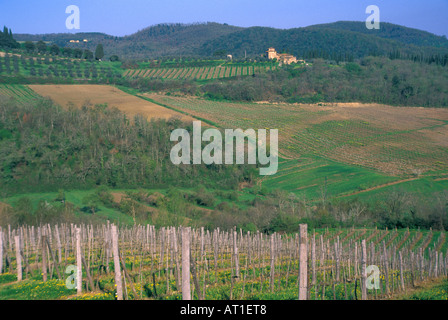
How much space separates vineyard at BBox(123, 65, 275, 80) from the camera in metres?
86.2

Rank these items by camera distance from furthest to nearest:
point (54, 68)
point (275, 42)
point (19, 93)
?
1. point (275, 42)
2. point (54, 68)
3. point (19, 93)

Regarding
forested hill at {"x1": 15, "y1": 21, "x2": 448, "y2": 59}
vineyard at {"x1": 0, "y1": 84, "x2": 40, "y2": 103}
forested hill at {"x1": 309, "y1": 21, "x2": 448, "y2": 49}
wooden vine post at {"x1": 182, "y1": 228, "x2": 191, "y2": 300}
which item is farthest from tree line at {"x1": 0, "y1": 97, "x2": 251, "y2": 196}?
forested hill at {"x1": 309, "y1": 21, "x2": 448, "y2": 49}

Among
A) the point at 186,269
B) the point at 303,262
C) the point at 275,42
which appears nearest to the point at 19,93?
the point at 186,269

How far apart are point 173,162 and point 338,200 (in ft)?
66.7

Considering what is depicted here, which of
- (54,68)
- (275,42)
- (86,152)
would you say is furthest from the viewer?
(275,42)

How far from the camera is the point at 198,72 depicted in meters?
92.5

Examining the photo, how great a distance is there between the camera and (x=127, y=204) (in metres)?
38.3

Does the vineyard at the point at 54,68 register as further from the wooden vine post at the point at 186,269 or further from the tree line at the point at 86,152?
the wooden vine post at the point at 186,269

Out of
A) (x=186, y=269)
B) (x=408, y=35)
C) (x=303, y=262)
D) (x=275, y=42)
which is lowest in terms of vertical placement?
(x=186, y=269)

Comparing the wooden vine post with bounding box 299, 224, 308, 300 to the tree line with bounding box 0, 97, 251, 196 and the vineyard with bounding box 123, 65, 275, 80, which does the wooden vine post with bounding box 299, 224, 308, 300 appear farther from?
the vineyard with bounding box 123, 65, 275, 80

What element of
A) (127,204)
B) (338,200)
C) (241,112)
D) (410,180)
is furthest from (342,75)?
(127,204)

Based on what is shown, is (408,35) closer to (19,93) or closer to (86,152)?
(19,93)

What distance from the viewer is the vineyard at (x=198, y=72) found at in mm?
86250

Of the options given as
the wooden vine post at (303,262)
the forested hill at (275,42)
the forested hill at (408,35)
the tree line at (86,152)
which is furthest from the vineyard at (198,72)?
the forested hill at (408,35)
